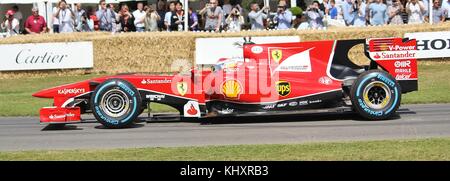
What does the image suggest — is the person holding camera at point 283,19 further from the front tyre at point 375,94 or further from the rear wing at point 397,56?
the front tyre at point 375,94

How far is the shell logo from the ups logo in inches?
24.6

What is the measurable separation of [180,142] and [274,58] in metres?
2.60

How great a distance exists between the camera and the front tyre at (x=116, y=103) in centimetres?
1257

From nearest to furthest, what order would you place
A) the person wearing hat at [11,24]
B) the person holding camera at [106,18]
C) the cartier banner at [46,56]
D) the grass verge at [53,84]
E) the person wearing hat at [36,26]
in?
the grass verge at [53,84]
the cartier banner at [46,56]
the person wearing hat at [36,26]
the person holding camera at [106,18]
the person wearing hat at [11,24]

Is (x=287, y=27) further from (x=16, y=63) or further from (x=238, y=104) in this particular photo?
(x=238, y=104)

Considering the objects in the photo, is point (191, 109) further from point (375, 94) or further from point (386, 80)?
point (386, 80)

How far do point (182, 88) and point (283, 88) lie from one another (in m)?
1.63

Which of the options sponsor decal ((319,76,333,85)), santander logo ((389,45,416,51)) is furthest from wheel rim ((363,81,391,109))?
santander logo ((389,45,416,51))

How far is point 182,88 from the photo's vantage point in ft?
41.8

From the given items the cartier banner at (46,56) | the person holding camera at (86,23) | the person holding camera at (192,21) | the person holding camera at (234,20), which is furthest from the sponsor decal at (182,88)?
the person holding camera at (86,23)

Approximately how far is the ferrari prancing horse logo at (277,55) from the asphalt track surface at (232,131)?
1030 millimetres

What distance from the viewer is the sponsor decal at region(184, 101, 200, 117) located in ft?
41.9
